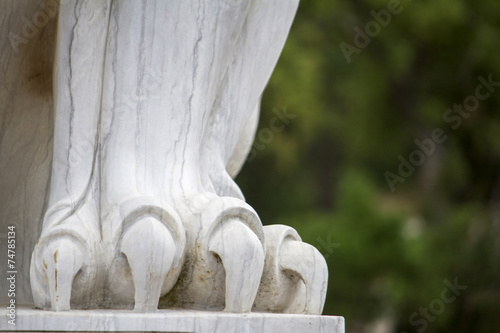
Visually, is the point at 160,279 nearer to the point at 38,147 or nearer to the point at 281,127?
the point at 38,147

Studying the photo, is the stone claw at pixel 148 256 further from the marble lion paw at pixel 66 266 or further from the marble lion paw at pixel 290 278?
the marble lion paw at pixel 290 278

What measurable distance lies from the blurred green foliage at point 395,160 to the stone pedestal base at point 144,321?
7.36 m

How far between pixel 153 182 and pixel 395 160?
14662mm

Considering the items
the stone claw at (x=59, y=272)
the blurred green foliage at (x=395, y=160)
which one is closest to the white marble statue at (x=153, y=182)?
the stone claw at (x=59, y=272)

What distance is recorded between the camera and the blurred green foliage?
31.9 feet

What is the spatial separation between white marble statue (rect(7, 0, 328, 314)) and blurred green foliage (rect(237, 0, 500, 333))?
7.16 metres

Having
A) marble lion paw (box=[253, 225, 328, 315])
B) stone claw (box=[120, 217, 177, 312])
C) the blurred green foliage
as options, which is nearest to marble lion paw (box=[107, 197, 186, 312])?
stone claw (box=[120, 217, 177, 312])

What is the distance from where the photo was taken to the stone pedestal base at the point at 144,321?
6.92 feet

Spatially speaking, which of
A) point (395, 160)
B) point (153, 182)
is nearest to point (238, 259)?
point (153, 182)

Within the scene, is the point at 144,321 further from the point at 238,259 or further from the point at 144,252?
the point at 238,259

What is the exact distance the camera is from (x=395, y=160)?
1680 centimetres

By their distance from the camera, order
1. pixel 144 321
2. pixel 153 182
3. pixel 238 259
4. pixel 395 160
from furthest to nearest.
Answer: pixel 395 160
pixel 153 182
pixel 238 259
pixel 144 321

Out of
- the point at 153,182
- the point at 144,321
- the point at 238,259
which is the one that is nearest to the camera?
the point at 144,321

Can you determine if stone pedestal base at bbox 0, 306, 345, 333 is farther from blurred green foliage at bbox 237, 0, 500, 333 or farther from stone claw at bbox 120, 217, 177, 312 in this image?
blurred green foliage at bbox 237, 0, 500, 333
